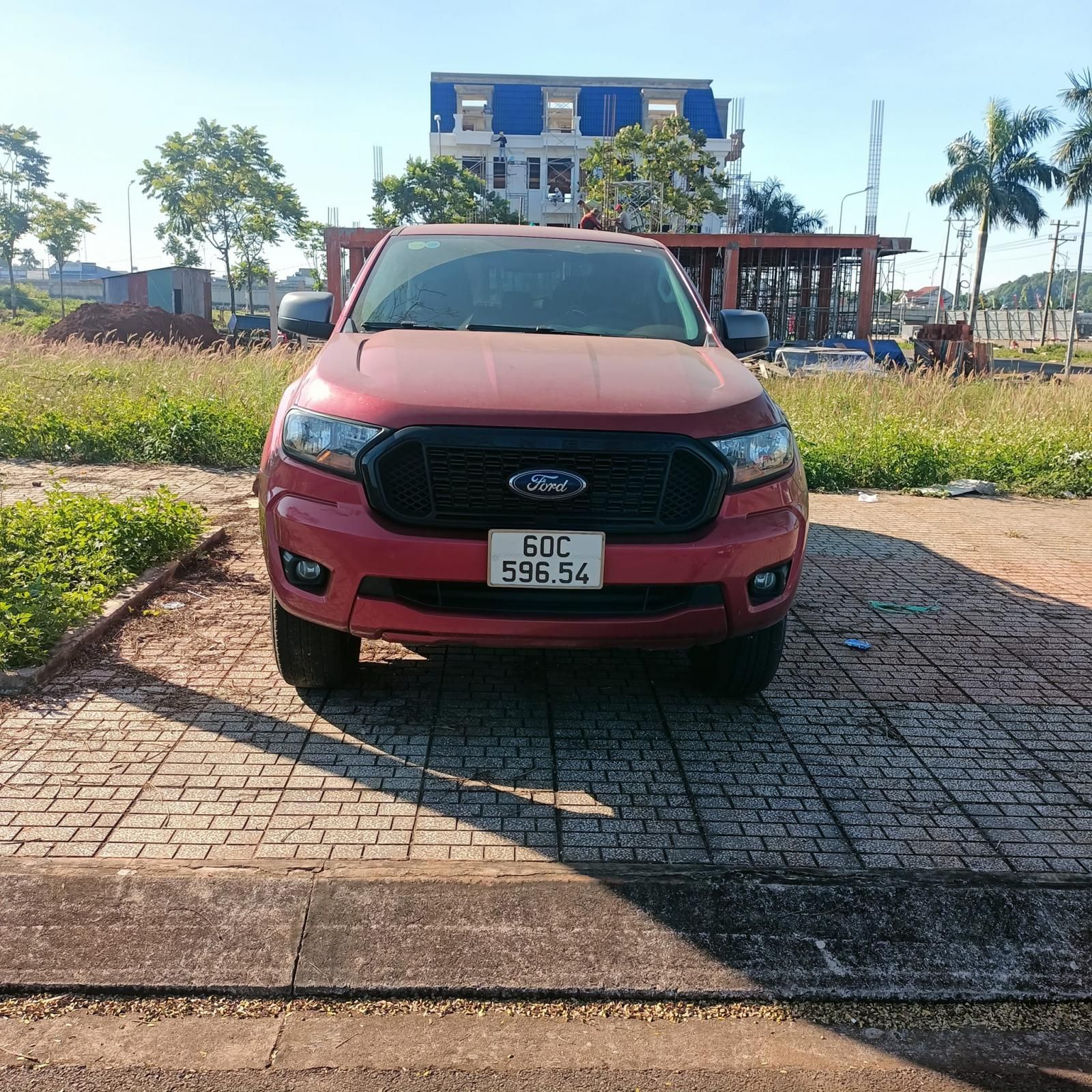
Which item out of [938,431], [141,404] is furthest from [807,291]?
[141,404]

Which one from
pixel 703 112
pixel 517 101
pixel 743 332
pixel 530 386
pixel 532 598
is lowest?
pixel 532 598

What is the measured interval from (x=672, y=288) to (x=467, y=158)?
64.2 m

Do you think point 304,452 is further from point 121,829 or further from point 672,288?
point 672,288

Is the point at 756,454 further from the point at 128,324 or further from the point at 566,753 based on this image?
the point at 128,324

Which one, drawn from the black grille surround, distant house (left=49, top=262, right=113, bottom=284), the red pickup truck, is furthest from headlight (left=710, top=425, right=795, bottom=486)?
distant house (left=49, top=262, right=113, bottom=284)

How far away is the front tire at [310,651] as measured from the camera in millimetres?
3771

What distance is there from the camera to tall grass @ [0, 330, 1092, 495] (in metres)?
9.87

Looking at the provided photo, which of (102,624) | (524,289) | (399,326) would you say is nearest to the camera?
(399,326)

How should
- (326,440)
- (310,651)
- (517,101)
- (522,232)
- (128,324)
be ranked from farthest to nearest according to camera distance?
1. (517,101)
2. (128,324)
3. (522,232)
4. (310,651)
5. (326,440)

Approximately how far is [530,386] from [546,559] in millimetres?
609

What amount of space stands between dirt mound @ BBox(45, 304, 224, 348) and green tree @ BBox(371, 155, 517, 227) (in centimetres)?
2431

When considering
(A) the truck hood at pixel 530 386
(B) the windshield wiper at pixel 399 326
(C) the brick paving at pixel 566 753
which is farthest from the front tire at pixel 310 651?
(B) the windshield wiper at pixel 399 326

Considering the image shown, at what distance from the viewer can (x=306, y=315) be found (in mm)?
4922

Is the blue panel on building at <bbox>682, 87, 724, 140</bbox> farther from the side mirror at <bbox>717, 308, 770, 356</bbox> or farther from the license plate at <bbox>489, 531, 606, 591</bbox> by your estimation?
the license plate at <bbox>489, 531, 606, 591</bbox>
